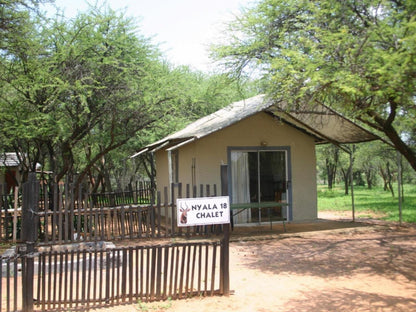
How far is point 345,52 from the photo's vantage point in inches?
260

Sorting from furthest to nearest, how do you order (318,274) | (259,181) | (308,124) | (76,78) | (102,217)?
(259,181)
(308,124)
(76,78)
(318,274)
(102,217)

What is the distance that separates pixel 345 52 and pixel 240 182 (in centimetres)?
652

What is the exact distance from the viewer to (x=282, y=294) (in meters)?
6.09

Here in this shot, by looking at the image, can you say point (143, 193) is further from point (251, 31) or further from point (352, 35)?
point (352, 35)

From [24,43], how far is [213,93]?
5.75m

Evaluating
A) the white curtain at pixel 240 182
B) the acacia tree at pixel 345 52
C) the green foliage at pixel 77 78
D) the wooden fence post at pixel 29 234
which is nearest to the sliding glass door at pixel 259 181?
the white curtain at pixel 240 182

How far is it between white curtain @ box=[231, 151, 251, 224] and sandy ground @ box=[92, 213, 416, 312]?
1.48 meters

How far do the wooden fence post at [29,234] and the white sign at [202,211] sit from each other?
1883 millimetres

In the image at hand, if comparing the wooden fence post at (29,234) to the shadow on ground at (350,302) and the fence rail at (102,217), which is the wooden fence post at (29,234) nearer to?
the fence rail at (102,217)

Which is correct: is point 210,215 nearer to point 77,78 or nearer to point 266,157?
point 77,78

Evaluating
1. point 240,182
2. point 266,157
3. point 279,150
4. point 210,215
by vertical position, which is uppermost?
point 279,150

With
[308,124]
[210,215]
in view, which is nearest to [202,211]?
[210,215]

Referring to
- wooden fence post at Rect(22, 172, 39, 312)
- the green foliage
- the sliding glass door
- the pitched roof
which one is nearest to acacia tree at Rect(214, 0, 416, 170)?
the pitched roof

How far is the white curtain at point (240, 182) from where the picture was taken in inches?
490
